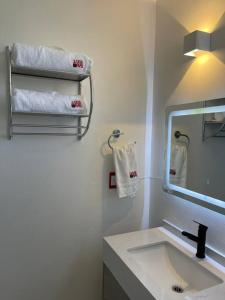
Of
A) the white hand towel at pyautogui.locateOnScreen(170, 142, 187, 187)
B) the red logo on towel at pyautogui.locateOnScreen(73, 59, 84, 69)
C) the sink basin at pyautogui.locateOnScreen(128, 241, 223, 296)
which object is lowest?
the sink basin at pyautogui.locateOnScreen(128, 241, 223, 296)

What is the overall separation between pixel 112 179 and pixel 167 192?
0.40 metres

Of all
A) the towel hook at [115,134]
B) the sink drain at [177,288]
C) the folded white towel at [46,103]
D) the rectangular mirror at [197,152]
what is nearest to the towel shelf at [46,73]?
the folded white towel at [46,103]

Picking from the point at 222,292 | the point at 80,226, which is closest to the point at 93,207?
the point at 80,226

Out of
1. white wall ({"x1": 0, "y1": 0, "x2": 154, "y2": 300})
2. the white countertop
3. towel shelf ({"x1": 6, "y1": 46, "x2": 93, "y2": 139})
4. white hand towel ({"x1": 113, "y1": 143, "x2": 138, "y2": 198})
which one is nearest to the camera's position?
the white countertop

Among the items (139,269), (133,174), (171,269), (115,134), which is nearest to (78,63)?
(115,134)

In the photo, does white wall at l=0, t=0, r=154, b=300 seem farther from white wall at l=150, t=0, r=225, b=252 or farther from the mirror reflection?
the mirror reflection

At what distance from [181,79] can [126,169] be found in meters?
0.71

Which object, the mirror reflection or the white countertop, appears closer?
the white countertop

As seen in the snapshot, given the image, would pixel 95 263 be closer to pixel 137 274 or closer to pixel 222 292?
pixel 137 274

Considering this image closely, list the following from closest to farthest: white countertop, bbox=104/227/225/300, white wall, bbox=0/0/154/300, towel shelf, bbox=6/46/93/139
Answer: white countertop, bbox=104/227/225/300 → towel shelf, bbox=6/46/93/139 → white wall, bbox=0/0/154/300

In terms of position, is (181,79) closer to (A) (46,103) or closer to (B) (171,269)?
(A) (46,103)

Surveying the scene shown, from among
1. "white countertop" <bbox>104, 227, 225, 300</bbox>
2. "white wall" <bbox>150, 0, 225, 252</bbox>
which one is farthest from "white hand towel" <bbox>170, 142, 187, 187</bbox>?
"white countertop" <bbox>104, 227, 225, 300</bbox>

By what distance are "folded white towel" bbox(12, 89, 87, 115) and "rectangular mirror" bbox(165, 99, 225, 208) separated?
2.10 feet

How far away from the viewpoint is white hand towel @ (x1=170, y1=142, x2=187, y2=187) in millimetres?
1527
